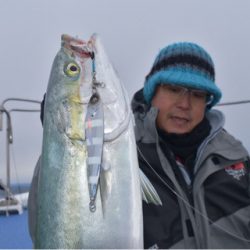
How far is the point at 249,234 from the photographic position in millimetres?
2510

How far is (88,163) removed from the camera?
5.53ft

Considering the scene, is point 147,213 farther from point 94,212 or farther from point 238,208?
point 94,212

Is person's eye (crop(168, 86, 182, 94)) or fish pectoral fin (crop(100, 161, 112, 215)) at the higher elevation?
person's eye (crop(168, 86, 182, 94))

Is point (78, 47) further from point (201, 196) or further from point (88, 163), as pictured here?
point (201, 196)

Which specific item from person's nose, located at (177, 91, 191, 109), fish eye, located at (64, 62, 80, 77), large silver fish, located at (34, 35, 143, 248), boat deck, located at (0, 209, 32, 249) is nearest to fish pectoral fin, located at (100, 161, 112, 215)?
large silver fish, located at (34, 35, 143, 248)

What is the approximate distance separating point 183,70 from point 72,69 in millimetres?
1045

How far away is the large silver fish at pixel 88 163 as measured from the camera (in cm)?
168

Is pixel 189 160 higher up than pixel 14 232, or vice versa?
pixel 189 160

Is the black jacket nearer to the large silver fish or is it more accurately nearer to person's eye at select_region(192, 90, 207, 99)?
person's eye at select_region(192, 90, 207, 99)

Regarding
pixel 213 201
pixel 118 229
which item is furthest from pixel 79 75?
pixel 213 201

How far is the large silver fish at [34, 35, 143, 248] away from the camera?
1.68 m

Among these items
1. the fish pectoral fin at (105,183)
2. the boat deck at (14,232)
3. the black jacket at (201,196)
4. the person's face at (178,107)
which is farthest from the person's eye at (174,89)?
the boat deck at (14,232)

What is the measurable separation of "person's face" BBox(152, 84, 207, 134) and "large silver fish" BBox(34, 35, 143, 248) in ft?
2.96

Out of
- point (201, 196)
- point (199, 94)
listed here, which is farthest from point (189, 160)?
point (199, 94)
